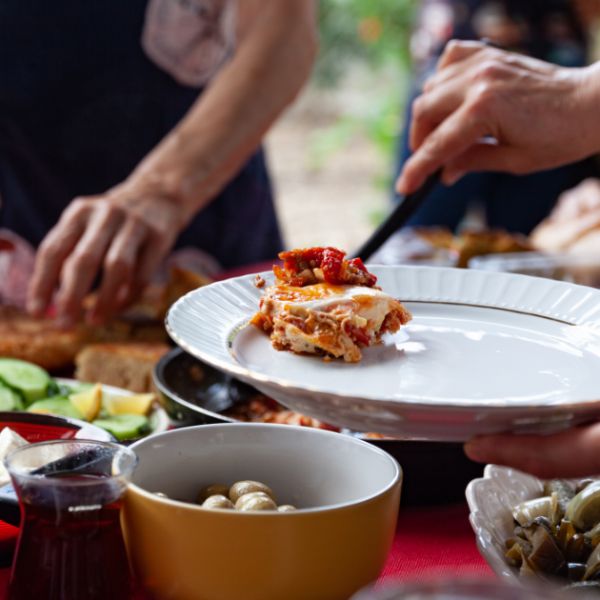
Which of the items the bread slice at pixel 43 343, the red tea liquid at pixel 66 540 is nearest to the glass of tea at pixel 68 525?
the red tea liquid at pixel 66 540

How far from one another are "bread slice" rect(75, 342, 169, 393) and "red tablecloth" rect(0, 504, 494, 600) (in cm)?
61

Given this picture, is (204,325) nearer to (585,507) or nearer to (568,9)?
(585,507)

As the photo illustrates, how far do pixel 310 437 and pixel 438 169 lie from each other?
1.91ft

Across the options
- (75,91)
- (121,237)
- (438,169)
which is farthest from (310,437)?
(75,91)

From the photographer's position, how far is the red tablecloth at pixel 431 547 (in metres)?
0.96

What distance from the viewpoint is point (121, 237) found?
178 centimetres

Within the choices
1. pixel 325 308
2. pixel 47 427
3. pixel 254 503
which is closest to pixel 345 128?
pixel 47 427

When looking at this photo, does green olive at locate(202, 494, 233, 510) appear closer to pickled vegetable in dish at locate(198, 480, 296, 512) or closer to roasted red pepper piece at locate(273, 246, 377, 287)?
pickled vegetable in dish at locate(198, 480, 296, 512)

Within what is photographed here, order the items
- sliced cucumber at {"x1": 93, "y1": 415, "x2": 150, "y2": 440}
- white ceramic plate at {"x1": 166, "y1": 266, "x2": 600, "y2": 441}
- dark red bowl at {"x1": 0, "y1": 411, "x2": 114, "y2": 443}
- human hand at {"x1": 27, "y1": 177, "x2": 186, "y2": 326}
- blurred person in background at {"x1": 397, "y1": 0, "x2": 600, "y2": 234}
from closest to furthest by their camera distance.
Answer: white ceramic plate at {"x1": 166, "y1": 266, "x2": 600, "y2": 441} < dark red bowl at {"x1": 0, "y1": 411, "x2": 114, "y2": 443} < sliced cucumber at {"x1": 93, "y1": 415, "x2": 150, "y2": 440} < human hand at {"x1": 27, "y1": 177, "x2": 186, "y2": 326} < blurred person in background at {"x1": 397, "y1": 0, "x2": 600, "y2": 234}

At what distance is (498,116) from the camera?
130 centimetres

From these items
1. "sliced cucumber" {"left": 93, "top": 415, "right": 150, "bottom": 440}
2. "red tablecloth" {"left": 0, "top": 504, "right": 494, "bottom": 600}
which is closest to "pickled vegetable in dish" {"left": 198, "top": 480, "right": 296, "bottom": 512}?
"red tablecloth" {"left": 0, "top": 504, "right": 494, "bottom": 600}

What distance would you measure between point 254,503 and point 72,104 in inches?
Answer: 59.9

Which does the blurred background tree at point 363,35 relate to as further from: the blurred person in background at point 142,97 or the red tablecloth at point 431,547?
the red tablecloth at point 431,547

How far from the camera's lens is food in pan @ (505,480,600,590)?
0.86 m
